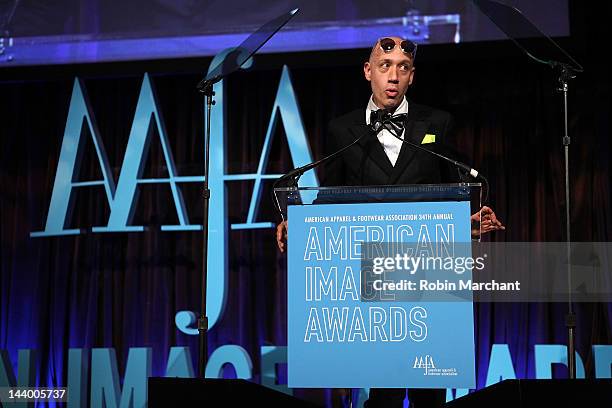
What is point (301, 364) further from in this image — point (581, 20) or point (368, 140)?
point (581, 20)

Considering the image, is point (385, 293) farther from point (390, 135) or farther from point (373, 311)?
point (390, 135)

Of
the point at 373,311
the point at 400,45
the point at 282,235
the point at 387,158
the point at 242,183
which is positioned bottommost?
the point at 373,311

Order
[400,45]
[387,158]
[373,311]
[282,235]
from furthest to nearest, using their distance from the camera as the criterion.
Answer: [400,45], [387,158], [282,235], [373,311]

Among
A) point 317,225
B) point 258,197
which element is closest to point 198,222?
point 258,197

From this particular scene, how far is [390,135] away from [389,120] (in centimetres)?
23

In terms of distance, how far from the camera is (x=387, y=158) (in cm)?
281

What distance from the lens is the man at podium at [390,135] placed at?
2.78 meters

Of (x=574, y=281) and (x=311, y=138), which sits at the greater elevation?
(x=311, y=138)

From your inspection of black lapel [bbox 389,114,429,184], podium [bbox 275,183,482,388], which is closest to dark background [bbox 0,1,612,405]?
black lapel [bbox 389,114,429,184]

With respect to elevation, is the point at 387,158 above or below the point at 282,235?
above

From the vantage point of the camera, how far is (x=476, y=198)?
7.32 feet

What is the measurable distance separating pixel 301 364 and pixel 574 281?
254cm

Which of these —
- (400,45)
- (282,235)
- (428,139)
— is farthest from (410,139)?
(282,235)

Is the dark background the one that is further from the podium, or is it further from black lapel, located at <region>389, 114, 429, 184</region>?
the podium
